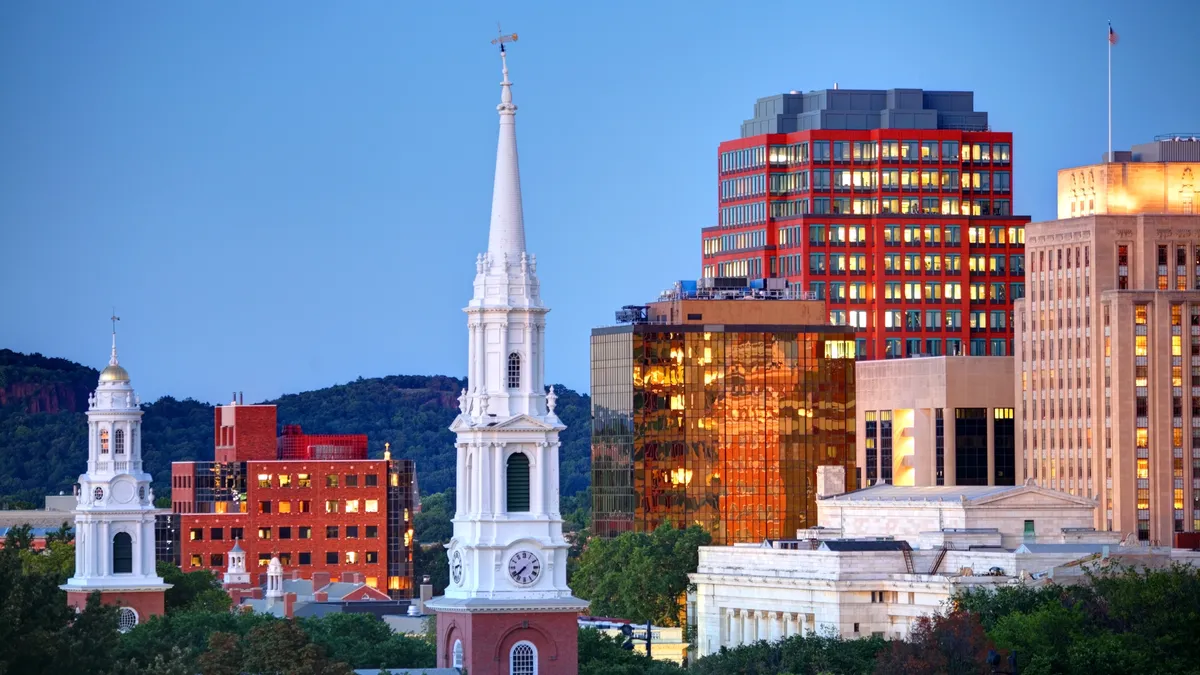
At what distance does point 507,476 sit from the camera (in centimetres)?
17075

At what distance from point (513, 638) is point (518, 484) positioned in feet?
26.4

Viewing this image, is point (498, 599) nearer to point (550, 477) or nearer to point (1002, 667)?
point (550, 477)

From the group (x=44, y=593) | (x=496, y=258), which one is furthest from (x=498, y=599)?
(x=44, y=593)

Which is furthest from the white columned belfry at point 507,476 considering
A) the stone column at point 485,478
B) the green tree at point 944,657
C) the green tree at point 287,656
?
the green tree at point 944,657

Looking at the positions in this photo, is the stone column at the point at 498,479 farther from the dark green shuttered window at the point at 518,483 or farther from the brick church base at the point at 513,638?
the brick church base at the point at 513,638

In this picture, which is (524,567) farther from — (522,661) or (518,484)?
(522,661)

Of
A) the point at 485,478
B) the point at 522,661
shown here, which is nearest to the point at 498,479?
the point at 485,478

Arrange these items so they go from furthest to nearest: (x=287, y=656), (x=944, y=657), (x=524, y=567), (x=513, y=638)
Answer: (x=944, y=657)
(x=524, y=567)
(x=513, y=638)
(x=287, y=656)

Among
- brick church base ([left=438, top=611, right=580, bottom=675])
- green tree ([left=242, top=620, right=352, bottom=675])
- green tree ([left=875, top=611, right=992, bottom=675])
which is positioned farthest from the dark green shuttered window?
green tree ([left=875, top=611, right=992, bottom=675])

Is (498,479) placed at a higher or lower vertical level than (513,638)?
higher

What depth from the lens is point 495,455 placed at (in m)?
170

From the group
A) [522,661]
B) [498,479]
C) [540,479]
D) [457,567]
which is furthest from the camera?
[457,567]

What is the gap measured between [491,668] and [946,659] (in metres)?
36.0

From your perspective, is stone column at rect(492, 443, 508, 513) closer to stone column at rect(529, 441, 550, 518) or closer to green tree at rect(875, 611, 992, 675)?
stone column at rect(529, 441, 550, 518)
